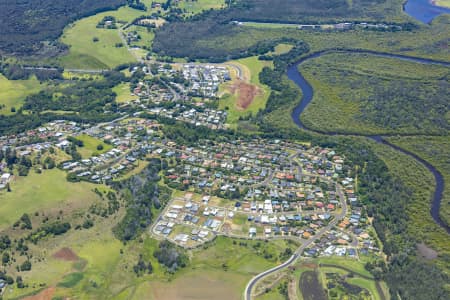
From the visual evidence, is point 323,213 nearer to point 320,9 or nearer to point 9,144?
point 9,144

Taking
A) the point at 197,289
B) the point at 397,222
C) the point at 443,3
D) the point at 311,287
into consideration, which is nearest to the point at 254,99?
the point at 397,222

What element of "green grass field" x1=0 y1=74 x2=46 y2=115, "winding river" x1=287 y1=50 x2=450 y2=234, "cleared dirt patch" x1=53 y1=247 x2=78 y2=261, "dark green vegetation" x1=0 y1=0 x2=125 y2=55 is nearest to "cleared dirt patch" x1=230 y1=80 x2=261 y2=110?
"winding river" x1=287 y1=50 x2=450 y2=234

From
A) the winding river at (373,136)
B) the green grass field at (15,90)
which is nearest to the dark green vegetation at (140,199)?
the winding river at (373,136)

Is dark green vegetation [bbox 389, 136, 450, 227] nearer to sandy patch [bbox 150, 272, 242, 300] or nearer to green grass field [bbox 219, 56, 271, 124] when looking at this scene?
green grass field [bbox 219, 56, 271, 124]

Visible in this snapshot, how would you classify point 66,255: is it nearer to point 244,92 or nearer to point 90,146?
point 90,146

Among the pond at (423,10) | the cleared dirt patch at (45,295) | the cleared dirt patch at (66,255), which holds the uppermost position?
the pond at (423,10)

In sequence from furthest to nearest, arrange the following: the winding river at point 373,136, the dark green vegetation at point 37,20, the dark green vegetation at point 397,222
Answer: the dark green vegetation at point 37,20, the winding river at point 373,136, the dark green vegetation at point 397,222

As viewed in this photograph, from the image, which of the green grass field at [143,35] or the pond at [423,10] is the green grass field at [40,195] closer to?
the green grass field at [143,35]
